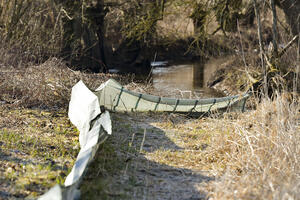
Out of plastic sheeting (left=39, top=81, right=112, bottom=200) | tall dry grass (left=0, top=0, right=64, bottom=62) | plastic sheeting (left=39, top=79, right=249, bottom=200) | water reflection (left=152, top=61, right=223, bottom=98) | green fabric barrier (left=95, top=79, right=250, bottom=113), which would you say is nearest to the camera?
plastic sheeting (left=39, top=81, right=112, bottom=200)

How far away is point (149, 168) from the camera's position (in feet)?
14.7

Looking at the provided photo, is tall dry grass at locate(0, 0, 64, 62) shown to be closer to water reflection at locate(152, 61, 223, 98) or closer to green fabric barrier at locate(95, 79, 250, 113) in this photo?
green fabric barrier at locate(95, 79, 250, 113)

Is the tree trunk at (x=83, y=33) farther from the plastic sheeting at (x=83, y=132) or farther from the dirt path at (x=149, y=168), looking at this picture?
the dirt path at (x=149, y=168)

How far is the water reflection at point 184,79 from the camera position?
11.8 m

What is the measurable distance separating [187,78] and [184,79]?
0.87ft

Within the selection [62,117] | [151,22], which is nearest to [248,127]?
[62,117]

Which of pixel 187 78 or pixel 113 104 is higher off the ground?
pixel 113 104

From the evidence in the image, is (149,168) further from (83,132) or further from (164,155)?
(83,132)

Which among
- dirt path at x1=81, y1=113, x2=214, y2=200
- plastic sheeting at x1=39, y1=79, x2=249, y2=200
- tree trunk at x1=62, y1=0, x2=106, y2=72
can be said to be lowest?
dirt path at x1=81, y1=113, x2=214, y2=200

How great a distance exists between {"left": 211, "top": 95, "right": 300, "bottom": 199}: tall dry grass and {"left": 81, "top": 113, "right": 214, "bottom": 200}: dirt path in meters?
0.33

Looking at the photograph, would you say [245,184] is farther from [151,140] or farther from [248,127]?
[151,140]

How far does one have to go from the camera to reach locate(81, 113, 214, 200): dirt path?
3.81 metres

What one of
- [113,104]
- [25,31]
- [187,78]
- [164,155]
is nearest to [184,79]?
[187,78]

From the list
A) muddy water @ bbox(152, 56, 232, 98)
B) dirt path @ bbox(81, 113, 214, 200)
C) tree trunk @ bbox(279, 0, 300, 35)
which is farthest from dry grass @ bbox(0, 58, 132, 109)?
tree trunk @ bbox(279, 0, 300, 35)
